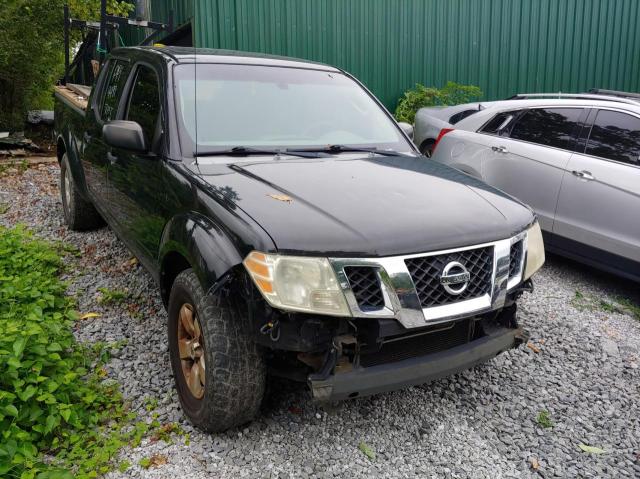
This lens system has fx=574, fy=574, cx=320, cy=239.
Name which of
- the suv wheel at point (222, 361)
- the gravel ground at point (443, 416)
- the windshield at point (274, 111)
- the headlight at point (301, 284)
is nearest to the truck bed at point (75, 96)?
the gravel ground at point (443, 416)

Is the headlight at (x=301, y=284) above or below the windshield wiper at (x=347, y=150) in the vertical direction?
below

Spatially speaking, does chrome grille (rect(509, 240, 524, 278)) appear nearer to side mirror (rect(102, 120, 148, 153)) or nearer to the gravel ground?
the gravel ground

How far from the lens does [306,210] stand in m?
2.51

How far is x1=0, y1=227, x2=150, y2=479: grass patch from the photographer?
96.6 inches

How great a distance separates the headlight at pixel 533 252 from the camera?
2.83 metres

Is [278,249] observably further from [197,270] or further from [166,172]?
[166,172]

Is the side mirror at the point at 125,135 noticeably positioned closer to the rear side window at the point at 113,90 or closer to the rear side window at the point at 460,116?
the rear side window at the point at 113,90

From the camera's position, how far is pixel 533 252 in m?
2.87

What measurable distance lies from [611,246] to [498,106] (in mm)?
2039

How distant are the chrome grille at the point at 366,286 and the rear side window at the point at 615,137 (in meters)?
3.21

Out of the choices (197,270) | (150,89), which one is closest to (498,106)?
(150,89)

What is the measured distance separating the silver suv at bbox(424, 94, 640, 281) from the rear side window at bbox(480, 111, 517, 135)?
1cm

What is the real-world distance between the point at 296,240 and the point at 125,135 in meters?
1.37

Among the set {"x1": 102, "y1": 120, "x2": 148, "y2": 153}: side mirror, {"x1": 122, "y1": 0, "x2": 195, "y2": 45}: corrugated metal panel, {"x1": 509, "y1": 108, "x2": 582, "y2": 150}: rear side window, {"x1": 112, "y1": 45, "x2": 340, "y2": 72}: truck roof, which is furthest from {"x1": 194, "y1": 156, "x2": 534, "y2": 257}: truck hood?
{"x1": 122, "y1": 0, "x2": 195, "y2": 45}: corrugated metal panel
